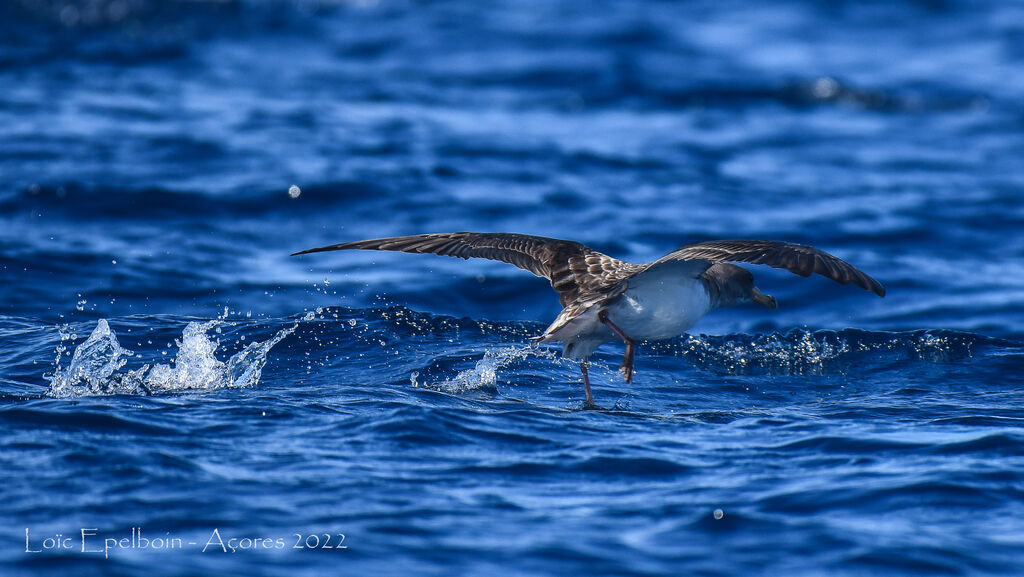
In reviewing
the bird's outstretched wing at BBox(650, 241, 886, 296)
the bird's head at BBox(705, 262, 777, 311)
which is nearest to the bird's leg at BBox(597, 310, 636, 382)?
the bird's outstretched wing at BBox(650, 241, 886, 296)

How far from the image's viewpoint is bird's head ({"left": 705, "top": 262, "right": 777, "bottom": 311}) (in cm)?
834

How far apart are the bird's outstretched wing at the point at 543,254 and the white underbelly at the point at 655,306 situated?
0.47 feet

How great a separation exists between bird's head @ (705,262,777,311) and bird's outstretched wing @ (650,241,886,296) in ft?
3.69

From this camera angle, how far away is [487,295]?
36.9ft

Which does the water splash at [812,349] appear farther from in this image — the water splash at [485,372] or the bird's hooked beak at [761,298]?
the water splash at [485,372]

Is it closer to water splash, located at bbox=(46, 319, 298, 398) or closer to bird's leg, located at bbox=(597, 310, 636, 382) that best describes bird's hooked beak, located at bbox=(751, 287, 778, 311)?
bird's leg, located at bbox=(597, 310, 636, 382)

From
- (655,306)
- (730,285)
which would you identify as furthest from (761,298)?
(655,306)

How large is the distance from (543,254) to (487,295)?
9.95 ft

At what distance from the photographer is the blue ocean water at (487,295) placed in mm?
5633

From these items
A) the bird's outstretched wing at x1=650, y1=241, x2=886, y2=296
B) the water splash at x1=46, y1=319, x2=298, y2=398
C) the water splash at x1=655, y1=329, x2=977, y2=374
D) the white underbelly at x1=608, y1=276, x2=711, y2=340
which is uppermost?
the bird's outstretched wing at x1=650, y1=241, x2=886, y2=296

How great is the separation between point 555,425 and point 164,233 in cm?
681

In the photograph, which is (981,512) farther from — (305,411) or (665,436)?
(305,411)

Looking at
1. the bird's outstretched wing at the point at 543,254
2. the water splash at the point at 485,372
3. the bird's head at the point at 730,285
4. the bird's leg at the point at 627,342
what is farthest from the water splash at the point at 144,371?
the bird's head at the point at 730,285

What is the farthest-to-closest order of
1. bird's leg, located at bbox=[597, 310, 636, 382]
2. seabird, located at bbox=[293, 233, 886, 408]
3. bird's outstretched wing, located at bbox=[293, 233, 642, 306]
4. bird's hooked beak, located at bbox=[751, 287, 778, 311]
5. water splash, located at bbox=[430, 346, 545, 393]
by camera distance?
bird's hooked beak, located at bbox=[751, 287, 778, 311] → water splash, located at bbox=[430, 346, 545, 393] → bird's outstretched wing, located at bbox=[293, 233, 642, 306] → bird's leg, located at bbox=[597, 310, 636, 382] → seabird, located at bbox=[293, 233, 886, 408]
